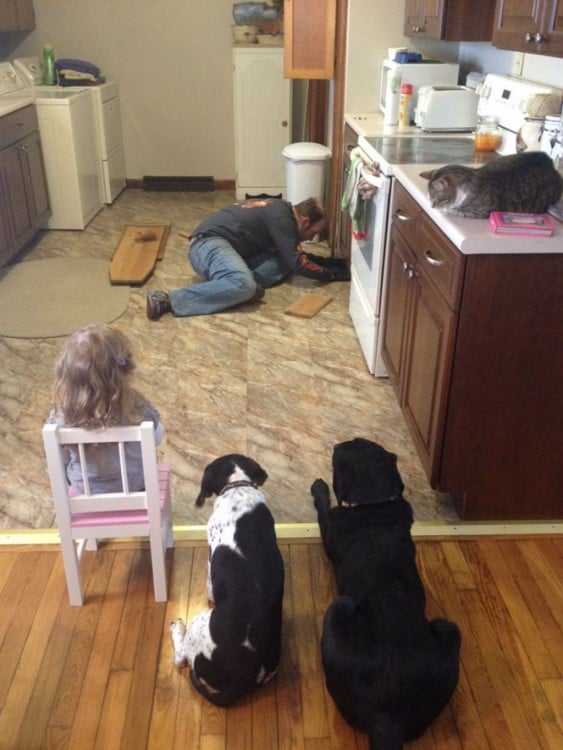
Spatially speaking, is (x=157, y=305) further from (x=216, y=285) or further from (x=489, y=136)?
(x=489, y=136)

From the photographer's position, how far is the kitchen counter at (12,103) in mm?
4004

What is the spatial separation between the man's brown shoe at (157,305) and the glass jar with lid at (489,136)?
1.69 m

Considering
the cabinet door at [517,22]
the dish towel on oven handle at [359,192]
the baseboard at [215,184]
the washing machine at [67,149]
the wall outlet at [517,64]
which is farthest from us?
the baseboard at [215,184]

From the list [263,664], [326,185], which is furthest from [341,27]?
[263,664]

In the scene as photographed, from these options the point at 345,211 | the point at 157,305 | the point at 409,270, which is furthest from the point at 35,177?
the point at 409,270

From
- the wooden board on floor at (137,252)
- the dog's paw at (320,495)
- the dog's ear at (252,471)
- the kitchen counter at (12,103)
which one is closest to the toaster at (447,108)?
the wooden board on floor at (137,252)

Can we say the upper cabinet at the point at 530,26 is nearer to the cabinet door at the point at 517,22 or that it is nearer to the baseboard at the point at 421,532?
the cabinet door at the point at 517,22

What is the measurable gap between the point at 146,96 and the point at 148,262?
97.0 inches

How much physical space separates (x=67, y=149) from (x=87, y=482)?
12.2 ft

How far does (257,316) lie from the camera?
352 cm

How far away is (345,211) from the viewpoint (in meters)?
3.82

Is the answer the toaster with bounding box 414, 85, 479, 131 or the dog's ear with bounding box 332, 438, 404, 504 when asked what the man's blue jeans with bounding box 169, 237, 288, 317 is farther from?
the dog's ear with bounding box 332, 438, 404, 504

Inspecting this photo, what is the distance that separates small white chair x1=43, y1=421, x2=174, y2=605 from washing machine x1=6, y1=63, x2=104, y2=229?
12.0 feet

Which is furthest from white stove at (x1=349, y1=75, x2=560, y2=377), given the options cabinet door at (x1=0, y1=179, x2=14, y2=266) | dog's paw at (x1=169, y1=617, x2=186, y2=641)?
cabinet door at (x1=0, y1=179, x2=14, y2=266)
